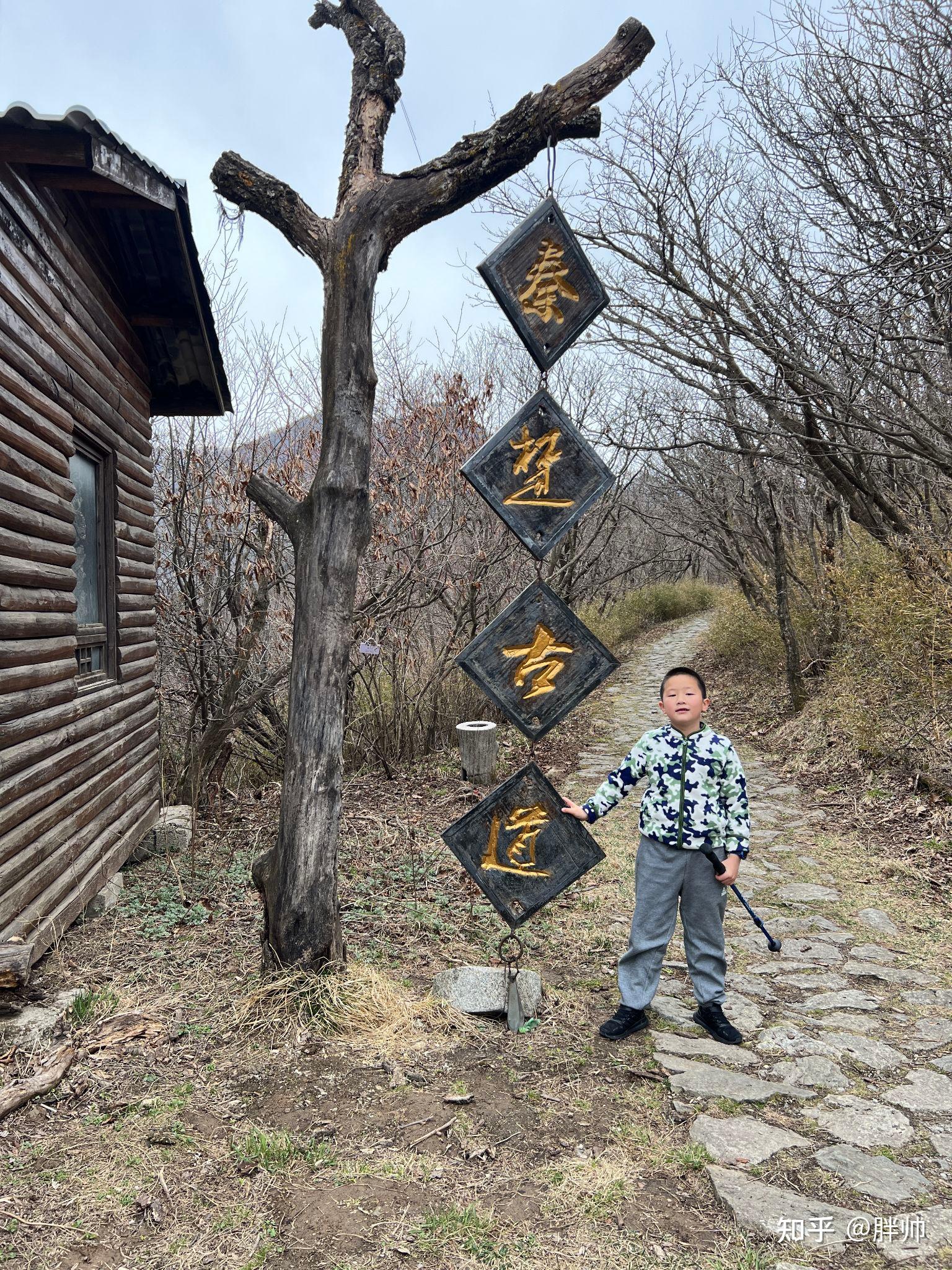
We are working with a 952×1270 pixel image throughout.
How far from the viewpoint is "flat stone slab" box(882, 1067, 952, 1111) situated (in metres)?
3.24

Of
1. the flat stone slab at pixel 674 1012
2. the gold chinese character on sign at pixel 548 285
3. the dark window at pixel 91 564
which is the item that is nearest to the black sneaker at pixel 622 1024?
the flat stone slab at pixel 674 1012

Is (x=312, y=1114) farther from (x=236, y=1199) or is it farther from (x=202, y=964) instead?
(x=202, y=964)

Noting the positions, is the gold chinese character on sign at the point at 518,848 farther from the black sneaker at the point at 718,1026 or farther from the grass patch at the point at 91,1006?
the grass patch at the point at 91,1006

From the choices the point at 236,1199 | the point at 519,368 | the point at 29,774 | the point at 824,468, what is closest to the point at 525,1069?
the point at 236,1199

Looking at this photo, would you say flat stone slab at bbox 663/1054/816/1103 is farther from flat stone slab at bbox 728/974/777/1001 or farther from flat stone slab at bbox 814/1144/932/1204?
flat stone slab at bbox 728/974/777/1001

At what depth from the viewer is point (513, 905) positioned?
12.4ft

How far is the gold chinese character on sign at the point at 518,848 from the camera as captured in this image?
377cm

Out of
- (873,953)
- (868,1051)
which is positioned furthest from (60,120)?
(873,953)

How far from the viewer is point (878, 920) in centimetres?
520

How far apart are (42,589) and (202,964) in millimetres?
2322

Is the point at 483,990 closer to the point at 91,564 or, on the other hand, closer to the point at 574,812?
the point at 574,812

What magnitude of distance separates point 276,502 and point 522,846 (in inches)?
84.4

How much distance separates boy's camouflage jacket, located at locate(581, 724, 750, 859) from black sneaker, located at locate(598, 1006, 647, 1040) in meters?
0.87

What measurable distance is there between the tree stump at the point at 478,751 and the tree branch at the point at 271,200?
5.65 m
